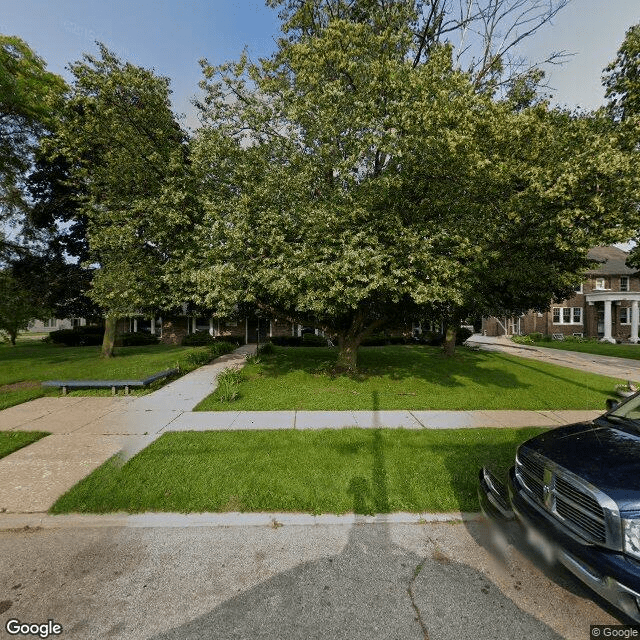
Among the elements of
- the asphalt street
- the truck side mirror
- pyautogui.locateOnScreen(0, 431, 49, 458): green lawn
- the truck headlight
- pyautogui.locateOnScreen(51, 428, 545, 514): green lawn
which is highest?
the truck side mirror

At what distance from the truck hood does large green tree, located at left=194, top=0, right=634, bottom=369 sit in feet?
Result: 13.8

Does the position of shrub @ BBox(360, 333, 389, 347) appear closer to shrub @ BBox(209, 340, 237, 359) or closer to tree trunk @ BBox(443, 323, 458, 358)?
tree trunk @ BBox(443, 323, 458, 358)

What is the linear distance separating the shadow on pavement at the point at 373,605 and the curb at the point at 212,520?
51 cm

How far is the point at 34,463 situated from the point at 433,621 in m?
5.79

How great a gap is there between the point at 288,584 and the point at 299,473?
183 cm

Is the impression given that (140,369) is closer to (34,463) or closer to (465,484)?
(34,463)

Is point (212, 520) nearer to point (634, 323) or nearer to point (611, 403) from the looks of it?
point (611, 403)

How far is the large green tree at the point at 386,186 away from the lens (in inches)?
304

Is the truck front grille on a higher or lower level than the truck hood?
lower

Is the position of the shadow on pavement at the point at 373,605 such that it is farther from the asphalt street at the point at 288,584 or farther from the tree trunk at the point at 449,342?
the tree trunk at the point at 449,342

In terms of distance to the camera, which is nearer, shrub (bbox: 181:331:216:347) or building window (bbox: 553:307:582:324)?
shrub (bbox: 181:331:216:347)

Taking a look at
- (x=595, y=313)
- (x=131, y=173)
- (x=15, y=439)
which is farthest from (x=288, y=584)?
(x=595, y=313)

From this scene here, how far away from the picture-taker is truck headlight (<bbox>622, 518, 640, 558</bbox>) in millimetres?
2344

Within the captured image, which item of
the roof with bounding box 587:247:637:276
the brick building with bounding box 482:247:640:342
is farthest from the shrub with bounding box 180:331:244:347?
the roof with bounding box 587:247:637:276
